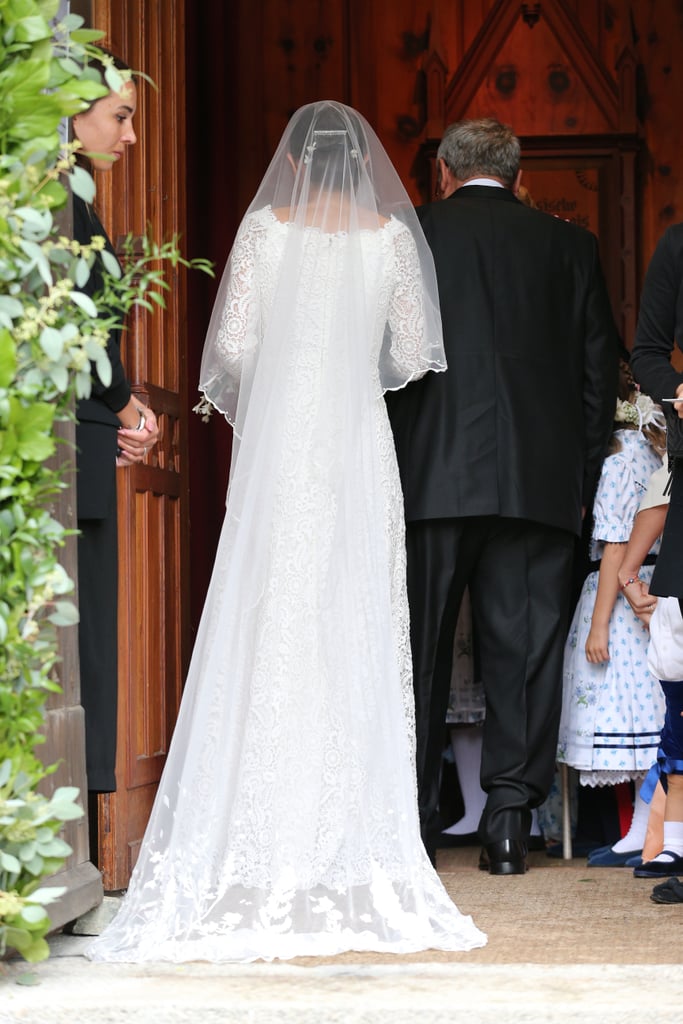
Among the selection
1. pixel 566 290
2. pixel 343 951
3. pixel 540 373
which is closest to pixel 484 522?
pixel 540 373

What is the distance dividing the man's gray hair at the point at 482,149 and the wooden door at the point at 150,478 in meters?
0.77

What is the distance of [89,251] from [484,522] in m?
1.86

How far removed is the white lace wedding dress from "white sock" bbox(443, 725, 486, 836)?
3.88 ft

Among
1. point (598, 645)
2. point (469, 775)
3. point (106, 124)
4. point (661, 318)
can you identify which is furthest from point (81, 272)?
point (469, 775)

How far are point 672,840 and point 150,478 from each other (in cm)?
159

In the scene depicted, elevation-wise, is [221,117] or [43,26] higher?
[221,117]

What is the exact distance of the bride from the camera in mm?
2787

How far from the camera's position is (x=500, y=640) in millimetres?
3918

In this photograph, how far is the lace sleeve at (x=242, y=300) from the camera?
337 cm

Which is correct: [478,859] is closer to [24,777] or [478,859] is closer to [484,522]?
[484,522]

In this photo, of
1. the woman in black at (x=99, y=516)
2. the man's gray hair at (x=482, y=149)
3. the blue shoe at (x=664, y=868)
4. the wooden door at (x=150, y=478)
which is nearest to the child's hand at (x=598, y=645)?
the blue shoe at (x=664, y=868)

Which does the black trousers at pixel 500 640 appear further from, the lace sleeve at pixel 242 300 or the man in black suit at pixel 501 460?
the lace sleeve at pixel 242 300

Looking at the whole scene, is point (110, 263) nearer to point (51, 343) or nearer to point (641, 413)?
point (51, 343)

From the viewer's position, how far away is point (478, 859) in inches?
162
